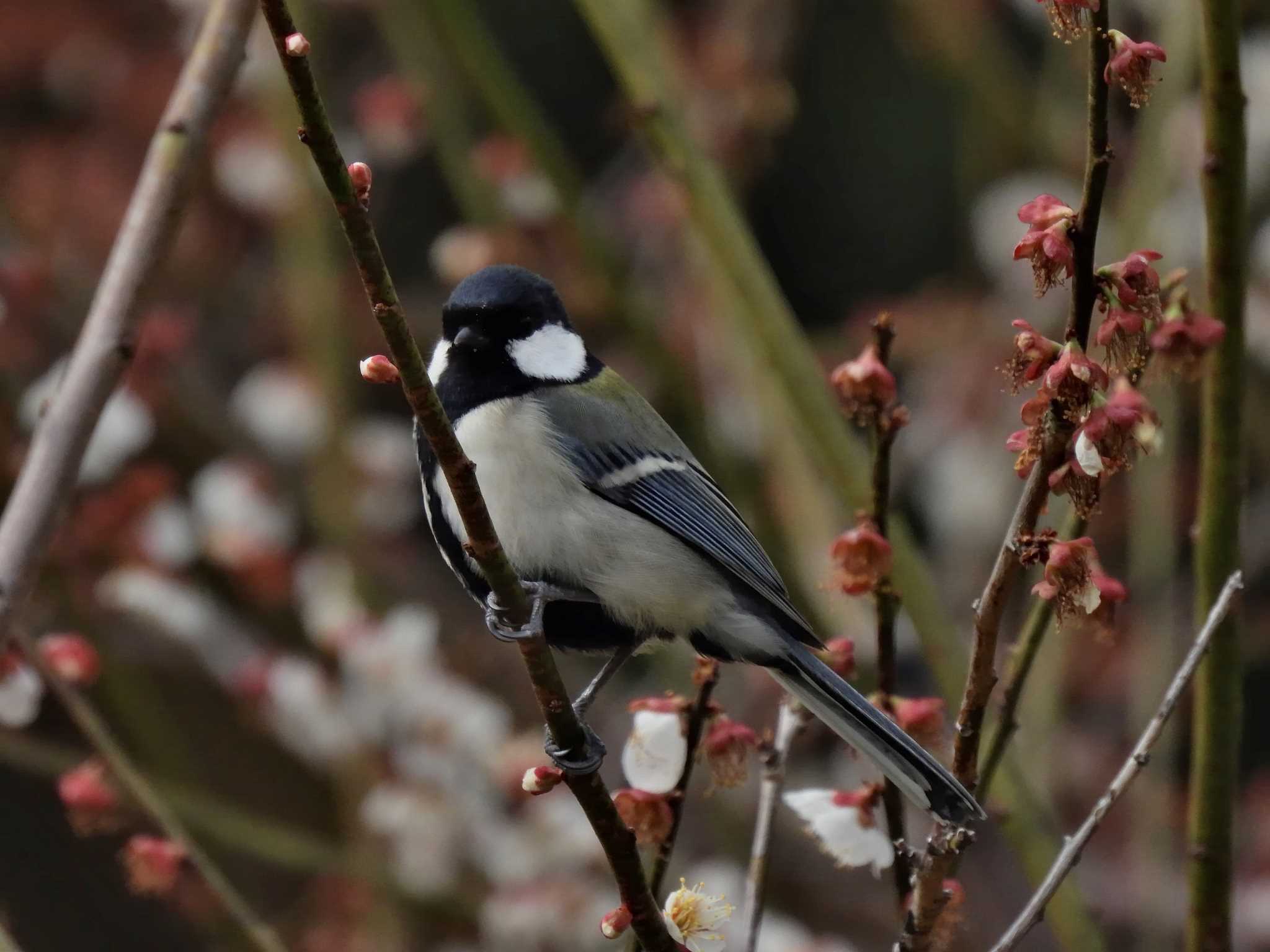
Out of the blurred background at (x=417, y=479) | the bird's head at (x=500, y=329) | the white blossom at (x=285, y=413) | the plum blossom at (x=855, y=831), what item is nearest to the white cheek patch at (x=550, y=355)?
the bird's head at (x=500, y=329)

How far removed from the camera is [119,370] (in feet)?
4.26

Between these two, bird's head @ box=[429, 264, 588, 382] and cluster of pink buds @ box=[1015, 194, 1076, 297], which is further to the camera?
bird's head @ box=[429, 264, 588, 382]

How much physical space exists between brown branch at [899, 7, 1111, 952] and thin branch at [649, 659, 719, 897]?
22cm

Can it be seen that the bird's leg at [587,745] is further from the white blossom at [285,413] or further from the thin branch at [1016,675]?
the white blossom at [285,413]

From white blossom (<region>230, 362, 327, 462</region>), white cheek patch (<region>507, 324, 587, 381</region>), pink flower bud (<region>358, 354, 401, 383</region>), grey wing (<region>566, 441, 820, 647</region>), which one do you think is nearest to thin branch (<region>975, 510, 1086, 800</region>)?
grey wing (<region>566, 441, 820, 647</region>)

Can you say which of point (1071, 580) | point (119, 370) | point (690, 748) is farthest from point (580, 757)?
point (119, 370)

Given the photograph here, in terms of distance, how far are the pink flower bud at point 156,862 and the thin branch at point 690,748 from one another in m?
0.46

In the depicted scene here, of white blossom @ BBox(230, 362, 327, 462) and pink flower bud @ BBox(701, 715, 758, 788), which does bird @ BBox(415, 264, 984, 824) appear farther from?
white blossom @ BBox(230, 362, 327, 462)

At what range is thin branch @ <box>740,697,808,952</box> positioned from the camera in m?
1.26

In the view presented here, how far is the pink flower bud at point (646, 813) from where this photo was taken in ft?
4.16

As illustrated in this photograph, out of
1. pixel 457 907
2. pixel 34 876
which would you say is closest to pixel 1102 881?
pixel 457 907

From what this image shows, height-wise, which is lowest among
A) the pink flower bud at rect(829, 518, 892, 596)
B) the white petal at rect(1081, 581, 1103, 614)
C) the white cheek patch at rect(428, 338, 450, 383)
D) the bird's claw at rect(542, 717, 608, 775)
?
the bird's claw at rect(542, 717, 608, 775)

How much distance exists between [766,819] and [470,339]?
2.13 feet

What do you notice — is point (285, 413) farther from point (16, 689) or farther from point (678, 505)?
point (16, 689)
